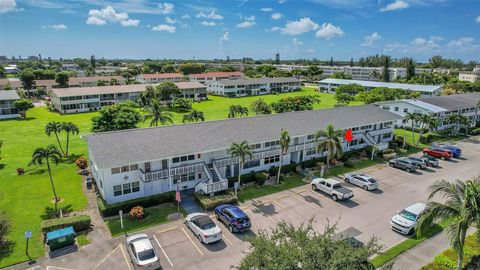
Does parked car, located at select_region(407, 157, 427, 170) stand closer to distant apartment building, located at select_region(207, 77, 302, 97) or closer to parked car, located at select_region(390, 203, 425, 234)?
parked car, located at select_region(390, 203, 425, 234)

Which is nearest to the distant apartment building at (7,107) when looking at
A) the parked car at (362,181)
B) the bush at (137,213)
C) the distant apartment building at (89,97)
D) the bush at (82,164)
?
the distant apartment building at (89,97)

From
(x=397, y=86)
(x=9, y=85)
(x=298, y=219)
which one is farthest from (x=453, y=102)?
(x=9, y=85)

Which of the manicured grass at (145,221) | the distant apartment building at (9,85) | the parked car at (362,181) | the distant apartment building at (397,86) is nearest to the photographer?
the manicured grass at (145,221)

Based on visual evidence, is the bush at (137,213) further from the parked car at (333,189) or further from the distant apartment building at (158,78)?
the distant apartment building at (158,78)

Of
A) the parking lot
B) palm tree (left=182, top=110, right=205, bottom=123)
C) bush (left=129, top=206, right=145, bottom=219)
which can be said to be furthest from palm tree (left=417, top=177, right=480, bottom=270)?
palm tree (left=182, top=110, right=205, bottom=123)

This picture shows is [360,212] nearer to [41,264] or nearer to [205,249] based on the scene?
[205,249]

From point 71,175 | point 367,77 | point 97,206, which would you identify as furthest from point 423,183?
point 367,77
